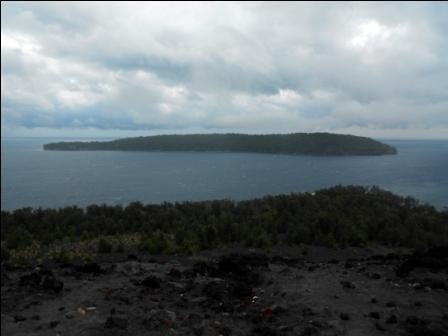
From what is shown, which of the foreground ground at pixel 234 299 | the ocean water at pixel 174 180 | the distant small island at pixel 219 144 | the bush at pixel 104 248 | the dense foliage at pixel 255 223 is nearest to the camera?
the foreground ground at pixel 234 299

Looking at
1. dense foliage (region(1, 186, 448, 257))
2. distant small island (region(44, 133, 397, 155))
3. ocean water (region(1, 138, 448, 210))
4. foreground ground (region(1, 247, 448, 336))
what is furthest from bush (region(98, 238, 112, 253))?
distant small island (region(44, 133, 397, 155))

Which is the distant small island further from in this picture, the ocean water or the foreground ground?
the foreground ground

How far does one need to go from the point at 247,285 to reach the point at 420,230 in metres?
8.28

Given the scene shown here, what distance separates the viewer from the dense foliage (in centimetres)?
1304

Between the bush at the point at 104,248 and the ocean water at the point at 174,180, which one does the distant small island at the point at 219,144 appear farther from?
the bush at the point at 104,248

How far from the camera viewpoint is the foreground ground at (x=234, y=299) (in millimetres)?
5594

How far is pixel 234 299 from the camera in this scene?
22.4ft

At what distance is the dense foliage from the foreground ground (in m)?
3.45

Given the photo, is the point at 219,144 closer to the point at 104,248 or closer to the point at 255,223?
the point at 255,223

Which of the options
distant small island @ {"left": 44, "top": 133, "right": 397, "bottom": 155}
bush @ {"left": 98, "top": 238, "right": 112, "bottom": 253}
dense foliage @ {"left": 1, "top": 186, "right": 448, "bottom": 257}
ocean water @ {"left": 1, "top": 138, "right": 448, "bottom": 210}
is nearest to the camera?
bush @ {"left": 98, "top": 238, "right": 112, "bottom": 253}

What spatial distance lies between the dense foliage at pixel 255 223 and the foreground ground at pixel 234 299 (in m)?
3.45

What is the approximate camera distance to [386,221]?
47.6 ft

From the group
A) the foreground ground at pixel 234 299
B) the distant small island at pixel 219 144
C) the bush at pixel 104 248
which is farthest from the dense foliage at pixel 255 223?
the distant small island at pixel 219 144

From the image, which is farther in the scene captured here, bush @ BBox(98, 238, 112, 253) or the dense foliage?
the dense foliage
